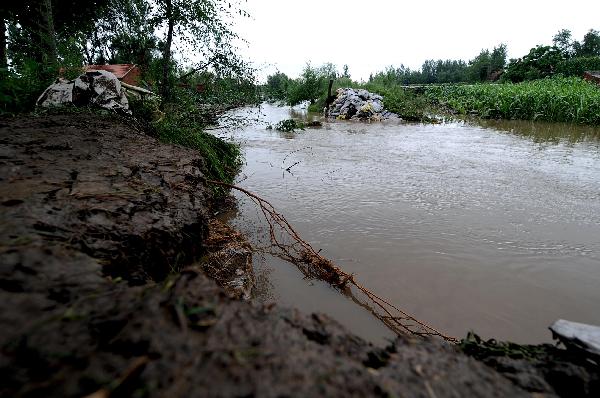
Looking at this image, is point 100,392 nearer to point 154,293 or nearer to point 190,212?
point 154,293

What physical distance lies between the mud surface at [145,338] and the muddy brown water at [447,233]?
102 centimetres

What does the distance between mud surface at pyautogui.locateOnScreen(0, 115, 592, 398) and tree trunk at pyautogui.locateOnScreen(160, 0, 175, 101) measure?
6816mm

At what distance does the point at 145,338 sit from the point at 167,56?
322 inches

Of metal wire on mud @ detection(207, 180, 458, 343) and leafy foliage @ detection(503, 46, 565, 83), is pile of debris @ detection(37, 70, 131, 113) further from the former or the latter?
leafy foliage @ detection(503, 46, 565, 83)

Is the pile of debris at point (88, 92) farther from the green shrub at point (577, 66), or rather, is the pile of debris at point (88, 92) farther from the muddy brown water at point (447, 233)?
the green shrub at point (577, 66)

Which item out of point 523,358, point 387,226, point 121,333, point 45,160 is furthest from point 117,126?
point 523,358

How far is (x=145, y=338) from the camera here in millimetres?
854

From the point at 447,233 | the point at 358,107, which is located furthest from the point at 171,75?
the point at 358,107

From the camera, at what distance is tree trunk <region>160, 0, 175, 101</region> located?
7.28 meters

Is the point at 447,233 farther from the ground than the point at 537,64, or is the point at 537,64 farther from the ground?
the point at 537,64

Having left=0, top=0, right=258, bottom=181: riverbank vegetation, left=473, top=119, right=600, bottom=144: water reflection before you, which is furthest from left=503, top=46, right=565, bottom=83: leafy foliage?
left=0, top=0, right=258, bottom=181: riverbank vegetation

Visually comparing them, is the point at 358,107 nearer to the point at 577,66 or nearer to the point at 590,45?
the point at 577,66

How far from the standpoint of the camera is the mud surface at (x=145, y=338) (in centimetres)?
76

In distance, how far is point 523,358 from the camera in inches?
49.3
